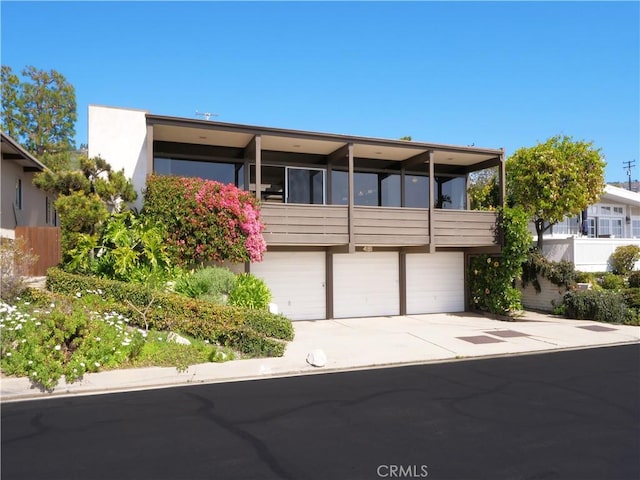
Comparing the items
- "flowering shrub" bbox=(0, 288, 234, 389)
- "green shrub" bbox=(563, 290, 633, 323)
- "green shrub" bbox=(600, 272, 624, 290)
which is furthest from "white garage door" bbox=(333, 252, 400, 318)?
"green shrub" bbox=(600, 272, 624, 290)

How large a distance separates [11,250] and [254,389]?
735 centimetres

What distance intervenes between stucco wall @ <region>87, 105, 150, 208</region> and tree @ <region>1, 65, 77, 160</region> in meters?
22.8

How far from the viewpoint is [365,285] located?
16.8 metres

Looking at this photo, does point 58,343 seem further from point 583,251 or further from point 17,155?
point 583,251

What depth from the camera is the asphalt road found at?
459cm

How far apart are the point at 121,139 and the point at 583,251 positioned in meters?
17.4

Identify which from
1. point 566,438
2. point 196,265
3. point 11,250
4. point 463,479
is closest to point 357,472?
point 463,479

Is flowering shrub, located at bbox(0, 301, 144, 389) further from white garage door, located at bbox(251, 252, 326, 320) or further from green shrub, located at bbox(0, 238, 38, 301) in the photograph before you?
white garage door, located at bbox(251, 252, 326, 320)

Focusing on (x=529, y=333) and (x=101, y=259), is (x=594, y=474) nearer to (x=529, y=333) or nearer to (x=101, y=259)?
(x=529, y=333)

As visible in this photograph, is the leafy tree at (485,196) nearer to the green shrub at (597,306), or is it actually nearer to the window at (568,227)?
the green shrub at (597,306)

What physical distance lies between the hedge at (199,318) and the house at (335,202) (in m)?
3.40

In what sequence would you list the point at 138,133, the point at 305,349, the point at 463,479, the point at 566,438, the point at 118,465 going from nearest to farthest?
the point at 463,479, the point at 118,465, the point at 566,438, the point at 305,349, the point at 138,133

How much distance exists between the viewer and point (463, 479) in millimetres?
4348

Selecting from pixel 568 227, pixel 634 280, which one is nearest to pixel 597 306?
pixel 634 280
